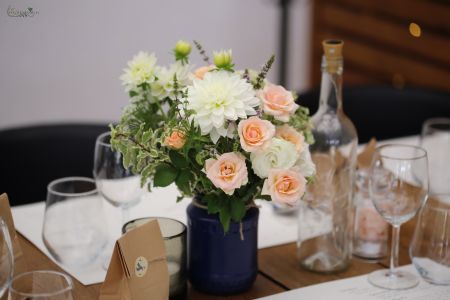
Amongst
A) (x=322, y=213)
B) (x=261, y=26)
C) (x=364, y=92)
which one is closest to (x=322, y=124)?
(x=322, y=213)

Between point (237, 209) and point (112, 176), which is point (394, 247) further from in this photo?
point (112, 176)

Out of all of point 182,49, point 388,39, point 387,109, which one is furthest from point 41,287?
point 388,39

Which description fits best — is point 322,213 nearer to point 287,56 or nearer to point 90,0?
point 90,0

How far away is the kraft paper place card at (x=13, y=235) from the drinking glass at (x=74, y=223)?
0.22 feet

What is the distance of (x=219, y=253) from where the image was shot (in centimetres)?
132

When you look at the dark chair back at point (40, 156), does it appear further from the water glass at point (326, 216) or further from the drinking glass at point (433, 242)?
the drinking glass at point (433, 242)

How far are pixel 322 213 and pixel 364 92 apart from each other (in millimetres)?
1126

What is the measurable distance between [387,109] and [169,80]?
134 cm

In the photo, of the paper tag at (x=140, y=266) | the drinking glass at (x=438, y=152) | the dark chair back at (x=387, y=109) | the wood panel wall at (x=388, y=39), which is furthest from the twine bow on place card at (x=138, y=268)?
the wood panel wall at (x=388, y=39)

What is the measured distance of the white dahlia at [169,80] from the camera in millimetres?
1390

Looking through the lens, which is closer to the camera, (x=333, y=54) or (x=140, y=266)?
(x=140, y=266)

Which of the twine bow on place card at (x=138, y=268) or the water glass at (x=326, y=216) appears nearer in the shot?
the twine bow on place card at (x=138, y=268)

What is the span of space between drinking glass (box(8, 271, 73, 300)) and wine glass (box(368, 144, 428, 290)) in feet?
A: 2.01

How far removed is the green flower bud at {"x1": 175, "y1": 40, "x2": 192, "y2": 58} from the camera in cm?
140
